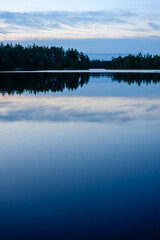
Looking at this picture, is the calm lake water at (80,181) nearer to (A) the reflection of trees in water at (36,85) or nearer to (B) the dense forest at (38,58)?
(A) the reflection of trees in water at (36,85)

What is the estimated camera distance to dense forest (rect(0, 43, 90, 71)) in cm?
10875

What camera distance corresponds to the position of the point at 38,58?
406ft

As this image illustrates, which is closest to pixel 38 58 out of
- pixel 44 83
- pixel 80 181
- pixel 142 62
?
pixel 142 62

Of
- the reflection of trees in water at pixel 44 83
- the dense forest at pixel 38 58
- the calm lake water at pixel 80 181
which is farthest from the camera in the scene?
the dense forest at pixel 38 58

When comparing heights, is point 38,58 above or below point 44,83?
above

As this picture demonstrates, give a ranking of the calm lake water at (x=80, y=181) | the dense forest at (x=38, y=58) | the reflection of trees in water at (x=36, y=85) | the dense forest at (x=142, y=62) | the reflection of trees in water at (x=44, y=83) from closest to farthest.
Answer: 1. the calm lake water at (x=80, y=181)
2. the reflection of trees in water at (x=36, y=85)
3. the reflection of trees in water at (x=44, y=83)
4. the dense forest at (x=38, y=58)
5. the dense forest at (x=142, y=62)

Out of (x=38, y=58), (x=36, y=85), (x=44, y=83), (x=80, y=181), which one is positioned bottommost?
(x=80, y=181)

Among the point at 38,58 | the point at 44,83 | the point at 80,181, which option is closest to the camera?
the point at 80,181

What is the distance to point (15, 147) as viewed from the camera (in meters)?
9.45

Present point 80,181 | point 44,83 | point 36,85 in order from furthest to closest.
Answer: point 44,83 → point 36,85 → point 80,181

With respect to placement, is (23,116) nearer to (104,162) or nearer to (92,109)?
(92,109)

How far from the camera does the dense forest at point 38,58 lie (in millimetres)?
108750

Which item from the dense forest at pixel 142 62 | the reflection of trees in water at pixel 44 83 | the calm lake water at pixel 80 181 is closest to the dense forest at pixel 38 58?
the dense forest at pixel 142 62

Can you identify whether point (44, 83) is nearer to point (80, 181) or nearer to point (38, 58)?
point (80, 181)
